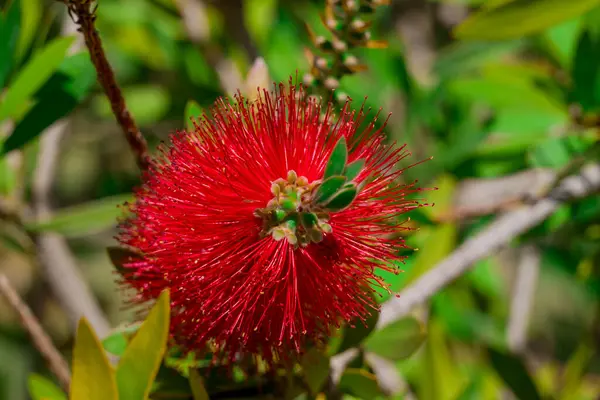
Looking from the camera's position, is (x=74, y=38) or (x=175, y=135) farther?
(x=74, y=38)

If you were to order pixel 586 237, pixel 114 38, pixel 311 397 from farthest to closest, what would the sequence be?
pixel 114 38, pixel 586 237, pixel 311 397

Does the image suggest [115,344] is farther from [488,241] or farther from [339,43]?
[488,241]

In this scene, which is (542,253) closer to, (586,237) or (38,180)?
(586,237)

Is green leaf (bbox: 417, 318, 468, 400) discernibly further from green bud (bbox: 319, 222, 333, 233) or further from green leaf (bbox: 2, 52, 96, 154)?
green leaf (bbox: 2, 52, 96, 154)

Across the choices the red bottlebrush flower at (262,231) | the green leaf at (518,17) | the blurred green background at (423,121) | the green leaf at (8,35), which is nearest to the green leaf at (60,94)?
the blurred green background at (423,121)

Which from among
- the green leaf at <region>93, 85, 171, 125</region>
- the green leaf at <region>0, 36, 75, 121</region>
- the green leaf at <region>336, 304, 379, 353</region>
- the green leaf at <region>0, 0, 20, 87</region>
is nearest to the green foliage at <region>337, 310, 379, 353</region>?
the green leaf at <region>336, 304, 379, 353</region>

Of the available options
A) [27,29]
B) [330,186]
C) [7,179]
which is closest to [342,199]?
[330,186]

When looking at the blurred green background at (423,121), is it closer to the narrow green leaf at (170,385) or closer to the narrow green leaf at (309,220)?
the narrow green leaf at (170,385)

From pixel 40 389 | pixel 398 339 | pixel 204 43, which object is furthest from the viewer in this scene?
pixel 204 43

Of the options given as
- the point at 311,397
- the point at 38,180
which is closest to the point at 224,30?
the point at 38,180
